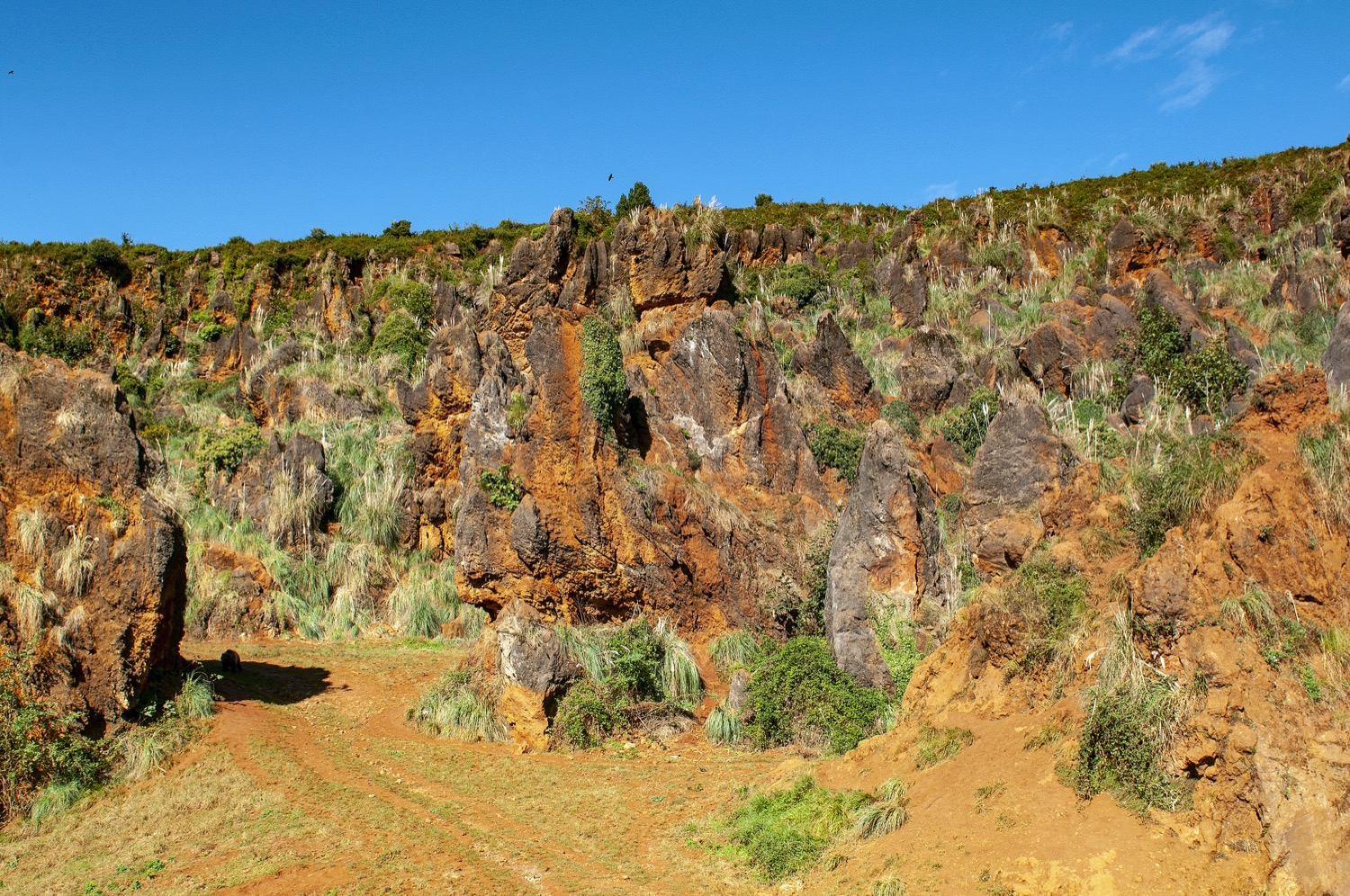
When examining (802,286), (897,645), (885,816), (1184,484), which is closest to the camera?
(885,816)

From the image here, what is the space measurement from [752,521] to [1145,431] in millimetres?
6616

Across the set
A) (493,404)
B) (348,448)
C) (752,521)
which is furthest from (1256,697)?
(348,448)

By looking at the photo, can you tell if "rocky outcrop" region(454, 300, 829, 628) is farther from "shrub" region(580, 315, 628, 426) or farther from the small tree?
the small tree

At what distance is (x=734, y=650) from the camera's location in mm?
15305

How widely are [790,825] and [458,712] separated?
6262 millimetres

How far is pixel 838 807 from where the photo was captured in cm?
867

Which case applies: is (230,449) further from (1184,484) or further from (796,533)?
(1184,484)

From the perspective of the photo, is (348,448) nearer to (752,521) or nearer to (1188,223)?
(752,521)

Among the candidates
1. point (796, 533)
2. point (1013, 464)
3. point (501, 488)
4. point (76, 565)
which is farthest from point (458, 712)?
point (1013, 464)

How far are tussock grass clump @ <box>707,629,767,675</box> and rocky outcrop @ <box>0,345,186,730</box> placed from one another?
8123mm

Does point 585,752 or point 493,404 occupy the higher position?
point 493,404

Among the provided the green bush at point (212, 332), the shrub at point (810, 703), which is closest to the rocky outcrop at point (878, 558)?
the shrub at point (810, 703)

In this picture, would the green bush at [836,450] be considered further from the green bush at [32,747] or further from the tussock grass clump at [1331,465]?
the green bush at [32,747]

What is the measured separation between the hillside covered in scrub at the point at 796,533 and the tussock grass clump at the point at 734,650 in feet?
0.31
